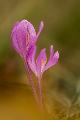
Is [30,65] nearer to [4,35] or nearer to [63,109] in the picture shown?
[63,109]

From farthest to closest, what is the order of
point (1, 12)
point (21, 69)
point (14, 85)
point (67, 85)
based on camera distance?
1. point (1, 12)
2. point (21, 69)
3. point (67, 85)
4. point (14, 85)

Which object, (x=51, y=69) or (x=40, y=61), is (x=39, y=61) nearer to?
(x=40, y=61)

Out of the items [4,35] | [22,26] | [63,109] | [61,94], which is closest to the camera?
[22,26]

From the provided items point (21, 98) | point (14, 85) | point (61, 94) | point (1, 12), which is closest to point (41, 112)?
point (21, 98)

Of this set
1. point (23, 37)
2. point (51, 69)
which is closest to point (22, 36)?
point (23, 37)

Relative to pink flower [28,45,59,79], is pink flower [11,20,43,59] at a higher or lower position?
higher
